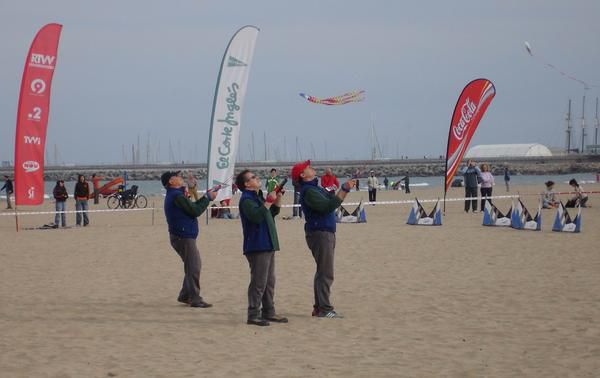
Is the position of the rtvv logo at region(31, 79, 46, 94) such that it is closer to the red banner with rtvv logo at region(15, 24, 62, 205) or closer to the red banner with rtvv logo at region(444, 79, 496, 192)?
the red banner with rtvv logo at region(15, 24, 62, 205)

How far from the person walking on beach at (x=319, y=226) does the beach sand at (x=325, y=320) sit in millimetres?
309

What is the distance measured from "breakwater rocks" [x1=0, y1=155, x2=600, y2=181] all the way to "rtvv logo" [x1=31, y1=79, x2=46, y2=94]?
128m

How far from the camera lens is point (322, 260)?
8.76 metres

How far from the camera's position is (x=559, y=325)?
8.10m

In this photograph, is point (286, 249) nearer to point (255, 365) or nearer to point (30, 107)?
point (30, 107)

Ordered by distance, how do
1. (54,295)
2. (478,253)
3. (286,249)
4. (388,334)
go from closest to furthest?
(388,334)
(54,295)
(478,253)
(286,249)

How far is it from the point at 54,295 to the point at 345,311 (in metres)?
3.68

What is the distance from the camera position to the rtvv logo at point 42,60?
1950cm

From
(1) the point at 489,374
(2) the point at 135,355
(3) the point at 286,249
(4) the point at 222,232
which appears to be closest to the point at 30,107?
(4) the point at 222,232

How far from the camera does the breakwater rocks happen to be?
487 ft

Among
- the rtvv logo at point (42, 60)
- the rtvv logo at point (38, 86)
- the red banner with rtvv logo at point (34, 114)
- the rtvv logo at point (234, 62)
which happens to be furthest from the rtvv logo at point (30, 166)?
the rtvv logo at point (234, 62)

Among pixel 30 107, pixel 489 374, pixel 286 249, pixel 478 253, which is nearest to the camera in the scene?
pixel 489 374

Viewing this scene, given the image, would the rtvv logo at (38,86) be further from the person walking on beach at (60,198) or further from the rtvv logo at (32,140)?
the person walking on beach at (60,198)

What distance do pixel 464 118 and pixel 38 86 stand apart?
10406mm
